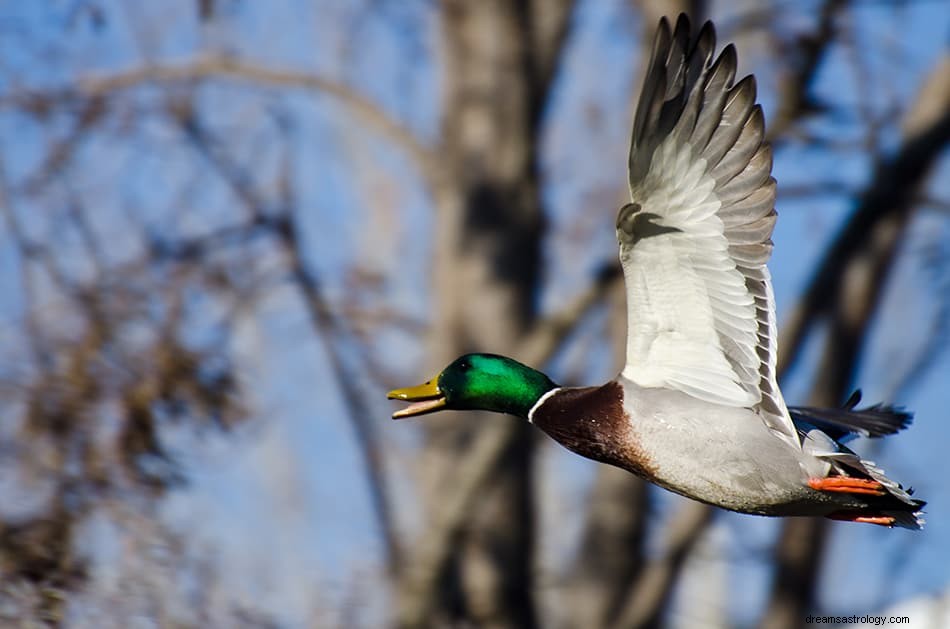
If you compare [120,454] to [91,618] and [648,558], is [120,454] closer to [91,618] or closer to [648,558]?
[91,618]

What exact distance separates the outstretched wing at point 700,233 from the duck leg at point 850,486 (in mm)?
177

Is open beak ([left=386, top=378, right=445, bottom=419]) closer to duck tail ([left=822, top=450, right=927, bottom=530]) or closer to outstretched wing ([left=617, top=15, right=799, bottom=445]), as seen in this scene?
outstretched wing ([left=617, top=15, right=799, bottom=445])

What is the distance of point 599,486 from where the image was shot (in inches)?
328

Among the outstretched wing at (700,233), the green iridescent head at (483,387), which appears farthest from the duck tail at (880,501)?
the green iridescent head at (483,387)

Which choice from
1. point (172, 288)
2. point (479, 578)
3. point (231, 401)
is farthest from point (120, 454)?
point (479, 578)

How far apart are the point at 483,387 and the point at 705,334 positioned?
0.83 meters

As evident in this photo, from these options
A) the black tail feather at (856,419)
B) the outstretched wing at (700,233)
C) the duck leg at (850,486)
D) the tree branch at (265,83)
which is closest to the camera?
the outstretched wing at (700,233)

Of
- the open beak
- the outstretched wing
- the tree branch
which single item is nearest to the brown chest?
the outstretched wing

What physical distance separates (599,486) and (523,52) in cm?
276

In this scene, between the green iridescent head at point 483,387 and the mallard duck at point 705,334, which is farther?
the green iridescent head at point 483,387

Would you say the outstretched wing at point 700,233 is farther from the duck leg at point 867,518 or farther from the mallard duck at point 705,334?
the duck leg at point 867,518

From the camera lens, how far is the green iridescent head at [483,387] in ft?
14.6

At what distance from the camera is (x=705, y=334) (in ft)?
13.2

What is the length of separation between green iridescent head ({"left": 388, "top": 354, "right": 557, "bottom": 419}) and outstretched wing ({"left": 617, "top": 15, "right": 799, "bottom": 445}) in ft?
1.39
